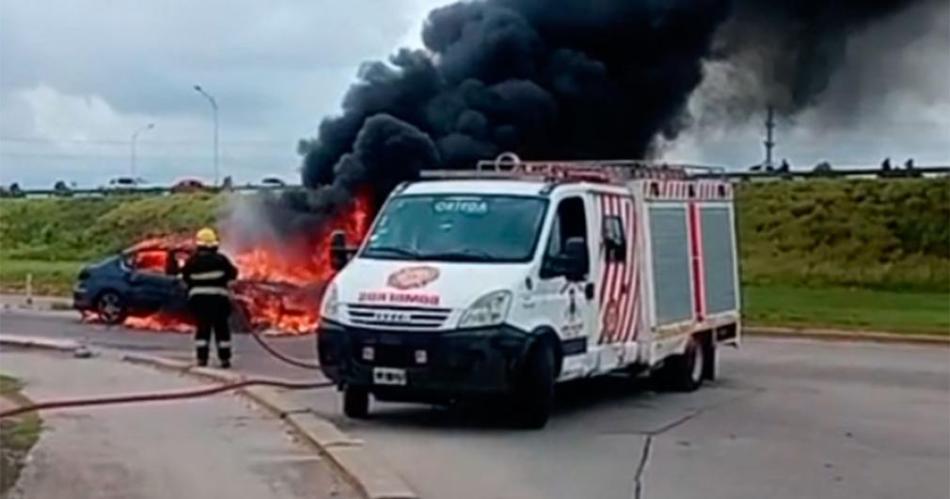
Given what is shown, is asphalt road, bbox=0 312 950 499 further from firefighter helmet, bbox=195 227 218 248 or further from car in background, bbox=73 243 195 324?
car in background, bbox=73 243 195 324

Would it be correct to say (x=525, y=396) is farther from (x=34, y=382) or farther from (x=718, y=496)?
(x=34, y=382)

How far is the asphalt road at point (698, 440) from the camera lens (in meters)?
12.7

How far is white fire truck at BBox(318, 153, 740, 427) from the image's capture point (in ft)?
51.3

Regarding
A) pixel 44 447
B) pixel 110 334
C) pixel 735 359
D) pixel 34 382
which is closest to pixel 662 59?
pixel 735 359

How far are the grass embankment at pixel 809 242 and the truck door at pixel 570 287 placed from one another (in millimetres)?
18112

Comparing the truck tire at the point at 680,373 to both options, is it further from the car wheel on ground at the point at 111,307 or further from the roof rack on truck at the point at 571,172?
the car wheel on ground at the point at 111,307

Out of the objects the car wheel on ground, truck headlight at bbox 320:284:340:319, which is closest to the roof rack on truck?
truck headlight at bbox 320:284:340:319

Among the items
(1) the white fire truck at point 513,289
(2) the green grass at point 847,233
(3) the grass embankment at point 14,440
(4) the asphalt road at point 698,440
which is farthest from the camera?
(2) the green grass at point 847,233

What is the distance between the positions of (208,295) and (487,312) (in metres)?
5.81

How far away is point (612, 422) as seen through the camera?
663 inches

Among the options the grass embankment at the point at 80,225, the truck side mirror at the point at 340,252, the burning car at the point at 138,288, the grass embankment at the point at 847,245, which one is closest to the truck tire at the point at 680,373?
the truck side mirror at the point at 340,252

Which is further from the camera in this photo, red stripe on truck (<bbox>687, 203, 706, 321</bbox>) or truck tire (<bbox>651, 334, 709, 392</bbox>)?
red stripe on truck (<bbox>687, 203, 706, 321</bbox>)

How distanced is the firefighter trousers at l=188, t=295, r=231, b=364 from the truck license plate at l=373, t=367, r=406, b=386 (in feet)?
17.3

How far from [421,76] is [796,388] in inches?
460
